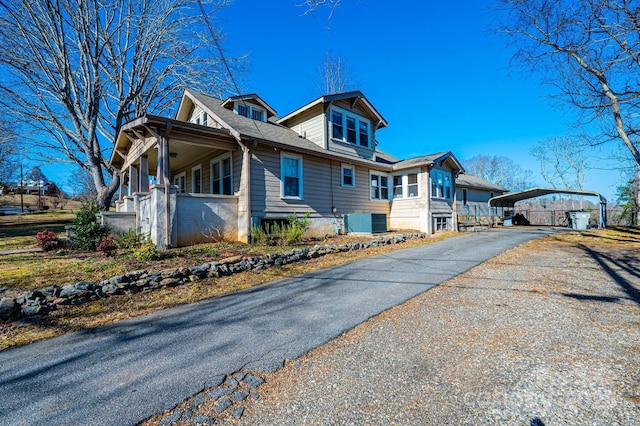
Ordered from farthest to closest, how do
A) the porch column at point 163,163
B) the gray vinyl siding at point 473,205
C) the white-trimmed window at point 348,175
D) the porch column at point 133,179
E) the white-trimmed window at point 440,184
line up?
1. the gray vinyl siding at point 473,205
2. the white-trimmed window at point 440,184
3. the white-trimmed window at point 348,175
4. the porch column at point 133,179
5. the porch column at point 163,163

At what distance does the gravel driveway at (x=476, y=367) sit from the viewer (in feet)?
6.35

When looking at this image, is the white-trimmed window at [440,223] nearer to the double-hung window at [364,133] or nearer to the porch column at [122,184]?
the double-hung window at [364,133]

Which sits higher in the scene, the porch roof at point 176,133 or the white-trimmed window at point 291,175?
the porch roof at point 176,133

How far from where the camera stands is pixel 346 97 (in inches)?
518

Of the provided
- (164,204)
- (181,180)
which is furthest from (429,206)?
(181,180)

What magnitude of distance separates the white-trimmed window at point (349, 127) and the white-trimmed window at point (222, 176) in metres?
5.03

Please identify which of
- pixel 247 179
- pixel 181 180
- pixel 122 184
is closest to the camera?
pixel 247 179

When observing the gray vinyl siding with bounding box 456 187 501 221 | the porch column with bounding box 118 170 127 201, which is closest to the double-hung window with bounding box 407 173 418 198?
the gray vinyl siding with bounding box 456 187 501 221

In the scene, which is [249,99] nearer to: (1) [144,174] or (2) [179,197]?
(1) [144,174]

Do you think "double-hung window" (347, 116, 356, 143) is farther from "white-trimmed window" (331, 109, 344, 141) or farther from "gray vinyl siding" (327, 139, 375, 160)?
"white-trimmed window" (331, 109, 344, 141)

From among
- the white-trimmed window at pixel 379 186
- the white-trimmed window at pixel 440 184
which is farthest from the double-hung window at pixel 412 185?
the white-trimmed window at pixel 379 186

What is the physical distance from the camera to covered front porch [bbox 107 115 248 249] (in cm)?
786

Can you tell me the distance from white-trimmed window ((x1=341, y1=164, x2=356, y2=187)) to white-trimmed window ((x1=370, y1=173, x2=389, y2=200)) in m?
1.50

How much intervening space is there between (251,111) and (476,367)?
13.7m
